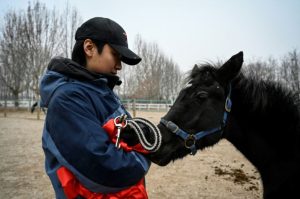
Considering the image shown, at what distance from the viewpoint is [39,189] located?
4.55m

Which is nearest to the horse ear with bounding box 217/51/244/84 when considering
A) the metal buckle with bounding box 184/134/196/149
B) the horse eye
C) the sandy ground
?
the horse eye

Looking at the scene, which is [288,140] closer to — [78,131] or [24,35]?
[78,131]

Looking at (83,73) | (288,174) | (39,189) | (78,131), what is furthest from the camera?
(39,189)

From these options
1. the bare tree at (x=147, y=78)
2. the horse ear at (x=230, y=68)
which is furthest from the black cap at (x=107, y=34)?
the bare tree at (x=147, y=78)

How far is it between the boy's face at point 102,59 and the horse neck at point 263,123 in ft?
4.42

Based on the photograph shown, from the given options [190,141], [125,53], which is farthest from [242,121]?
[125,53]

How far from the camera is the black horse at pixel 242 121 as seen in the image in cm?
204

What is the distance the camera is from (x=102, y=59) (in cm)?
148

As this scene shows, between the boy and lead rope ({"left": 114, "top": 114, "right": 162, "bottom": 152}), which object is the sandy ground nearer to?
lead rope ({"left": 114, "top": 114, "right": 162, "bottom": 152})

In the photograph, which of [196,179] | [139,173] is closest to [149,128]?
[139,173]

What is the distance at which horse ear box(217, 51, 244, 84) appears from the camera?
6.98 feet

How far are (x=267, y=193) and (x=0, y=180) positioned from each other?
5.20 m

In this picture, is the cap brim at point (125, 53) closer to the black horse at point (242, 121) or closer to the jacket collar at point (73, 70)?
the jacket collar at point (73, 70)

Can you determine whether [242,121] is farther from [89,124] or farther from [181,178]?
[181,178]
